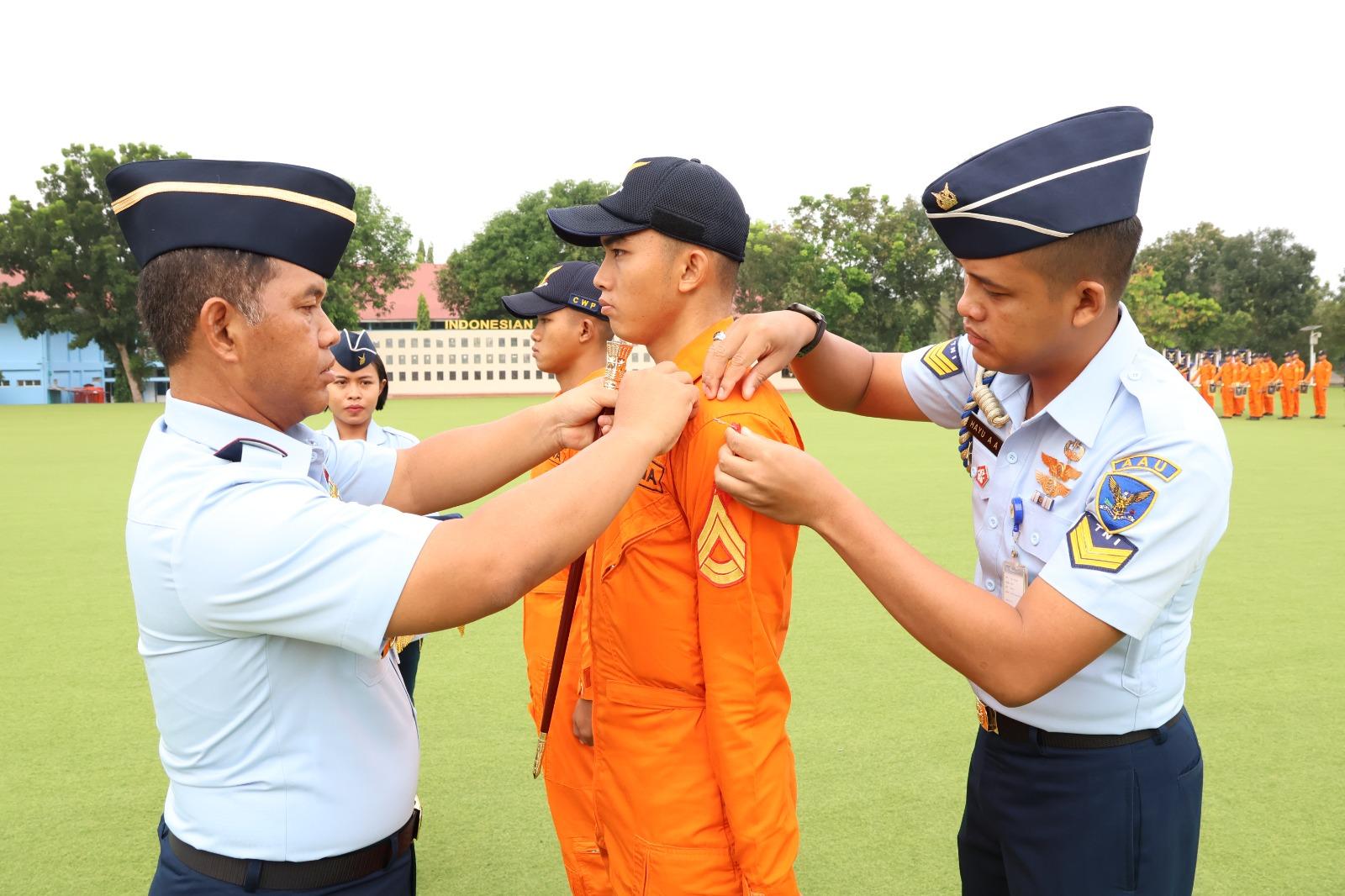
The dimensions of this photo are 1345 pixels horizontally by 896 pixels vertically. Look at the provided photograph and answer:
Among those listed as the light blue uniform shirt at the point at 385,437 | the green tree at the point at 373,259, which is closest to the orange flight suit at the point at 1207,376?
the light blue uniform shirt at the point at 385,437

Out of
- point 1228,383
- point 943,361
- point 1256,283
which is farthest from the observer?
point 1256,283

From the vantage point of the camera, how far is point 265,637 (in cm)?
172

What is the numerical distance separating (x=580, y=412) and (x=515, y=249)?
56167 mm

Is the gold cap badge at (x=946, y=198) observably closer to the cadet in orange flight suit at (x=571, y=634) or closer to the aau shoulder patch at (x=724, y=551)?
the aau shoulder patch at (x=724, y=551)

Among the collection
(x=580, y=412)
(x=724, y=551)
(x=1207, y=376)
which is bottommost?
(x=1207, y=376)

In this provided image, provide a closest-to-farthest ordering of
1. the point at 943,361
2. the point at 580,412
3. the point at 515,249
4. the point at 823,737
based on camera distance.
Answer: the point at 580,412
the point at 943,361
the point at 823,737
the point at 515,249

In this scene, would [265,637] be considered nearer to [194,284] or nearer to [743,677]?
[194,284]

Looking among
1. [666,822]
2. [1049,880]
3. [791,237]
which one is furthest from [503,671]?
[791,237]

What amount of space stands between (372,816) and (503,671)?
3.72 metres

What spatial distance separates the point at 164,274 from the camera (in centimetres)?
176

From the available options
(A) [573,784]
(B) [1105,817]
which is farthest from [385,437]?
(B) [1105,817]

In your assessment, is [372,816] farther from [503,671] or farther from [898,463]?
[898,463]

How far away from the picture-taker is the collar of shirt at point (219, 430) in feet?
5.83

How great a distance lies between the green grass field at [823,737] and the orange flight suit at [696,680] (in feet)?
4.56
